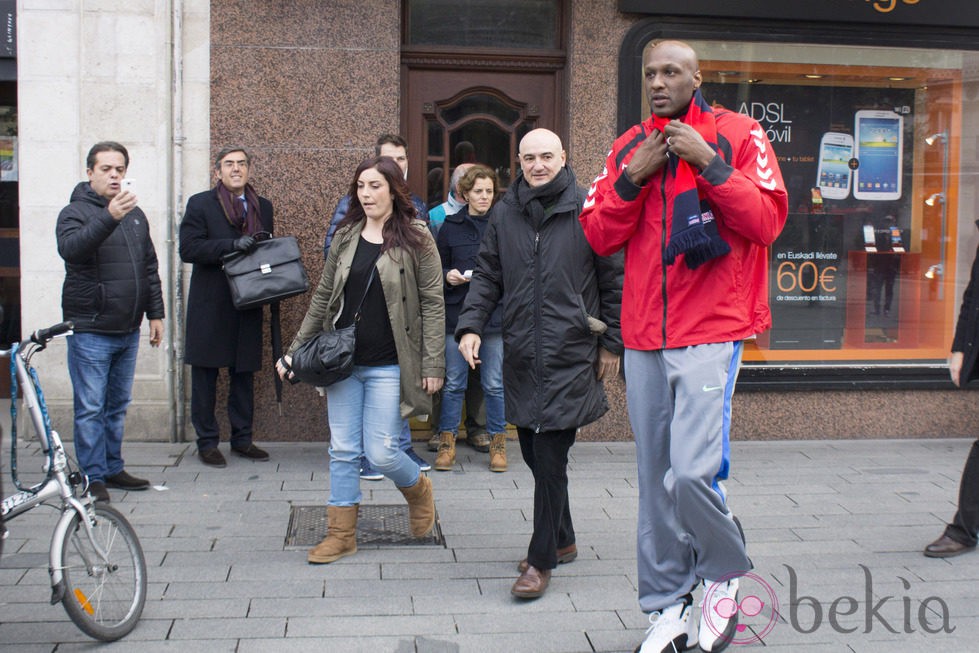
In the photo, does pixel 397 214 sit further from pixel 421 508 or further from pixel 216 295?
pixel 216 295

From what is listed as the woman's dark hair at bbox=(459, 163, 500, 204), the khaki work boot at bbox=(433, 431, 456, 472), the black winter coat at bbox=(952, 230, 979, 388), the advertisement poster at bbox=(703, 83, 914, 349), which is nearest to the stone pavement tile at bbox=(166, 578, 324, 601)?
the khaki work boot at bbox=(433, 431, 456, 472)

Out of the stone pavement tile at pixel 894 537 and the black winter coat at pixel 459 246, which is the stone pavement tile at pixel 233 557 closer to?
the black winter coat at pixel 459 246

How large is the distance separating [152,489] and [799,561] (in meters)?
3.61

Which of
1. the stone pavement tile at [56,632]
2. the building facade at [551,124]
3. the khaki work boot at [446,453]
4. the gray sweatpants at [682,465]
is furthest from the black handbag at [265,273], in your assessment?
the gray sweatpants at [682,465]

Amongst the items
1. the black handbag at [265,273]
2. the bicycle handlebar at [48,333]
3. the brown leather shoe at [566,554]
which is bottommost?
Result: the brown leather shoe at [566,554]

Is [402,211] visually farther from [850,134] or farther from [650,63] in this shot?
[850,134]

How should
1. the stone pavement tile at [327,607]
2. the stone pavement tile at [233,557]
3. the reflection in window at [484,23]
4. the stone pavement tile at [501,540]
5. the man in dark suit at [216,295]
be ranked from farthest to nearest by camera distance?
the reflection in window at [484,23] → the man in dark suit at [216,295] → the stone pavement tile at [501,540] → the stone pavement tile at [233,557] → the stone pavement tile at [327,607]

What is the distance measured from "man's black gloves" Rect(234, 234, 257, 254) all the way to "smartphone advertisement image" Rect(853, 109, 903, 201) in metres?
4.51

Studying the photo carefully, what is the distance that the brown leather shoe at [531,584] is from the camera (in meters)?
4.64

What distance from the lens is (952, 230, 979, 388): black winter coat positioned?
17.6ft

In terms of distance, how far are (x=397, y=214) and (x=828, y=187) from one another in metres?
4.27

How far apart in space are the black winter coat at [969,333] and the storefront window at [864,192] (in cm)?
282

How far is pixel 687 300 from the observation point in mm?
3887

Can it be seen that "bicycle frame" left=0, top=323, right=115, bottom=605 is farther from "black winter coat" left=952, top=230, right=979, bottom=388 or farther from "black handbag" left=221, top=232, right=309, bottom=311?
"black winter coat" left=952, top=230, right=979, bottom=388
